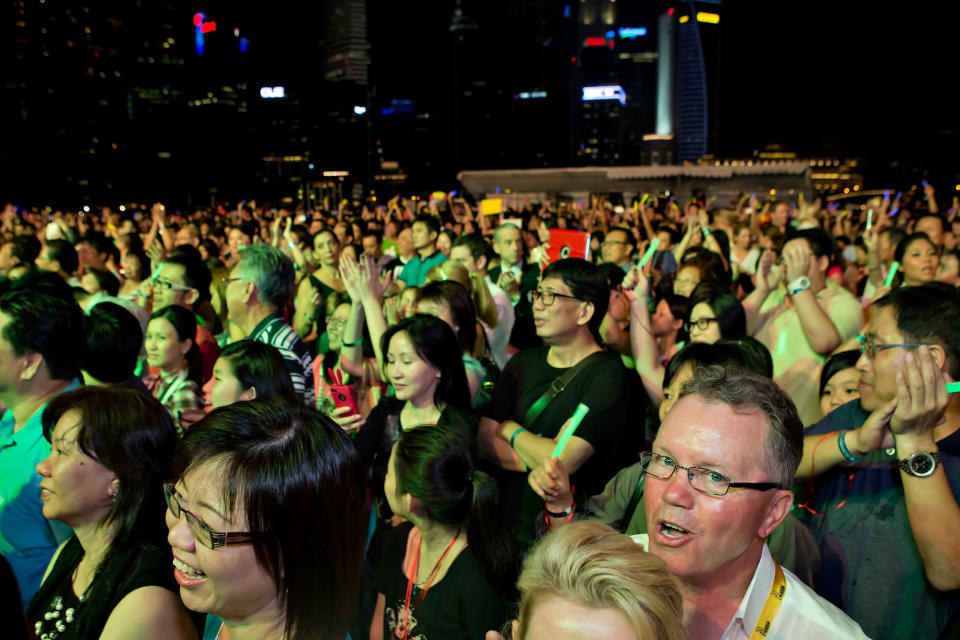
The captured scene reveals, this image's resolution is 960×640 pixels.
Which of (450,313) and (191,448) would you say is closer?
(191,448)

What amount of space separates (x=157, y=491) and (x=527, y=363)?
180 cm

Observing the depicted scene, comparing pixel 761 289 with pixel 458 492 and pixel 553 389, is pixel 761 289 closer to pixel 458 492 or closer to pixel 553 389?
pixel 553 389

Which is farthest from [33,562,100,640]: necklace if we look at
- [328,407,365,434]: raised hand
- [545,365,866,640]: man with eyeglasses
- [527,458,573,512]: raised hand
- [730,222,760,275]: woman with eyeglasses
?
[730,222,760,275]: woman with eyeglasses

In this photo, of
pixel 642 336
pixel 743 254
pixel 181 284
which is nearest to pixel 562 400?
pixel 642 336

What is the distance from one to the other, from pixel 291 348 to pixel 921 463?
10.2ft

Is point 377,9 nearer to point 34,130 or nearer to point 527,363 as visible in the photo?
point 34,130

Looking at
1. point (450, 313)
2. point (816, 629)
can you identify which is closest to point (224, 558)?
point (816, 629)

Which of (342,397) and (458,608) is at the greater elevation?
(342,397)

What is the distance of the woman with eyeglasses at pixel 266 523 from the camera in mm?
1524

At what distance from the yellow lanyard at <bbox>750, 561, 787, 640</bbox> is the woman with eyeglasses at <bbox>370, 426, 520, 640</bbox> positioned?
93 cm

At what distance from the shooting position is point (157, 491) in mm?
2197

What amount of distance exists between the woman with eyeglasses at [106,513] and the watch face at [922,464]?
1961 millimetres

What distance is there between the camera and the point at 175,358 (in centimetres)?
382

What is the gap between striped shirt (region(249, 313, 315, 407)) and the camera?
3.97 m
